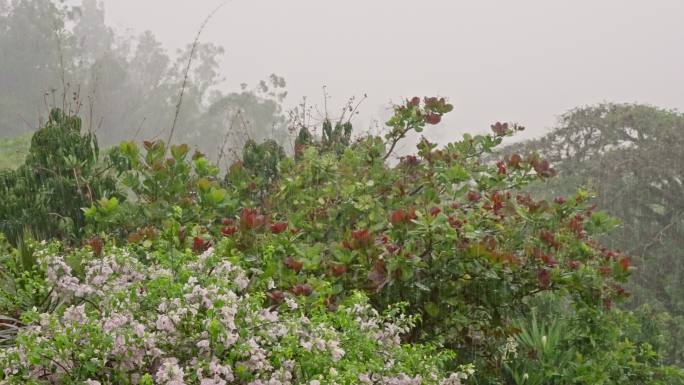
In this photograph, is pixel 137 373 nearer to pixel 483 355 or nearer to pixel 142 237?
pixel 142 237

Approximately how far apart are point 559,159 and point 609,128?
938 millimetres

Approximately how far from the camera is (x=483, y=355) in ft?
15.3

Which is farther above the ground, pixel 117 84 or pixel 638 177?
pixel 117 84

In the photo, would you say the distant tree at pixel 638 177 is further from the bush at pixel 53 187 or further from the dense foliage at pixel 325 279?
the bush at pixel 53 187

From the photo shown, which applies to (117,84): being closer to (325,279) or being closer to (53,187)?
(53,187)

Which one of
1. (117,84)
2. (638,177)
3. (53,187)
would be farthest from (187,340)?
(117,84)

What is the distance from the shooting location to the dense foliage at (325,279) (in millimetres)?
2486

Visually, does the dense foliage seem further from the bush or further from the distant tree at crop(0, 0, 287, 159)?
the distant tree at crop(0, 0, 287, 159)

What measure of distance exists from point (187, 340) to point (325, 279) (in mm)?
1241

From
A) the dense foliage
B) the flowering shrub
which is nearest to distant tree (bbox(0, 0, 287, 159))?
the dense foliage

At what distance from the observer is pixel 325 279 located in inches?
144

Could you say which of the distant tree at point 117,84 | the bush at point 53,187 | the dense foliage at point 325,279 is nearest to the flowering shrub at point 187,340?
the dense foliage at point 325,279

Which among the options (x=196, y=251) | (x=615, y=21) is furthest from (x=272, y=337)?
(x=615, y=21)

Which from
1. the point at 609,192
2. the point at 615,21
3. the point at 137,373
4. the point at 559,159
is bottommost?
the point at 137,373
